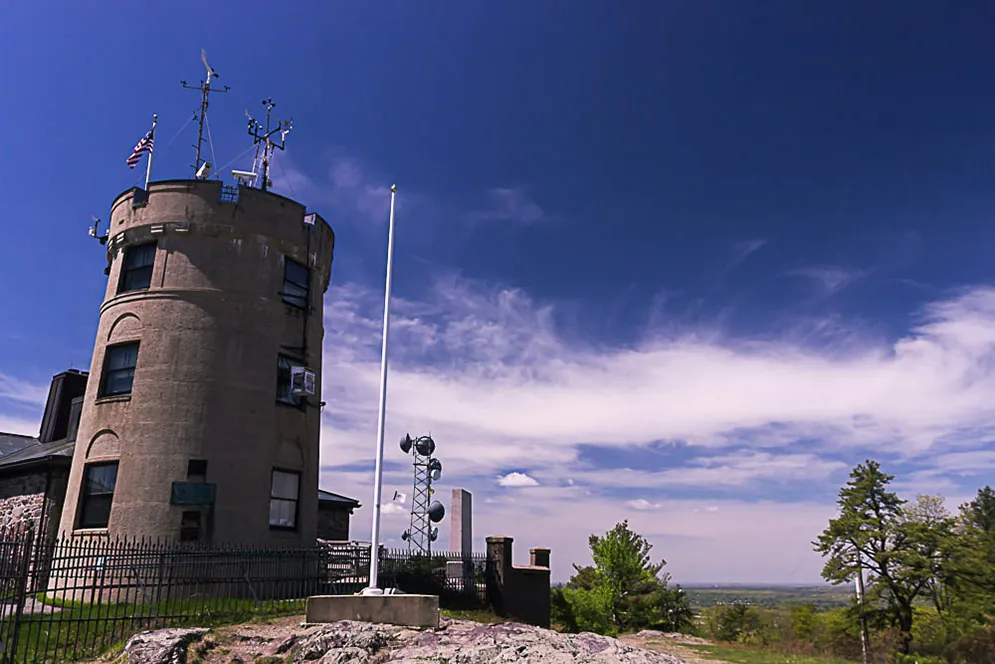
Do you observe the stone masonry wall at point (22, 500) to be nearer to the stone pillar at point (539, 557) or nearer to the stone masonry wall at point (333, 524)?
the stone masonry wall at point (333, 524)

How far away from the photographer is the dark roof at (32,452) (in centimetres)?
2323

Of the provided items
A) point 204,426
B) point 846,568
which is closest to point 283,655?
point 204,426

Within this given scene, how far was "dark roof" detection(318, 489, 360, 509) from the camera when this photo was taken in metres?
29.1

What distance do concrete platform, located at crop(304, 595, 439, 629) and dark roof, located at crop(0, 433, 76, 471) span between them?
13.7 metres

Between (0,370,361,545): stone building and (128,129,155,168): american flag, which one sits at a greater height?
(128,129,155,168): american flag

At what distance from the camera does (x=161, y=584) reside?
51.5ft

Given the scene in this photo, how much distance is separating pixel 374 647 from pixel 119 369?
46.3 ft

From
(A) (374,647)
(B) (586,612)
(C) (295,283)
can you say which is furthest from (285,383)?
(B) (586,612)

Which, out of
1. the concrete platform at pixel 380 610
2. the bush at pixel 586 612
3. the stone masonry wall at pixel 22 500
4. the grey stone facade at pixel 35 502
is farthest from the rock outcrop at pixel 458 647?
the bush at pixel 586 612

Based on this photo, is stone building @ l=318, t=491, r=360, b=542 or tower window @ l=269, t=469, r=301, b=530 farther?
stone building @ l=318, t=491, r=360, b=542

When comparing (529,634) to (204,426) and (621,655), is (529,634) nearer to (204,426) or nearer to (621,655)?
(621,655)

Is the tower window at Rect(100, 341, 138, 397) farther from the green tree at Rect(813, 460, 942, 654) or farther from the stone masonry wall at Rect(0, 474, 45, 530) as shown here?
the green tree at Rect(813, 460, 942, 654)

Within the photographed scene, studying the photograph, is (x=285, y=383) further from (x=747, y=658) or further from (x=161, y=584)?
(x=747, y=658)

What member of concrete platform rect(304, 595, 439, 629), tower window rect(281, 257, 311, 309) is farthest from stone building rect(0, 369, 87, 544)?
concrete platform rect(304, 595, 439, 629)
